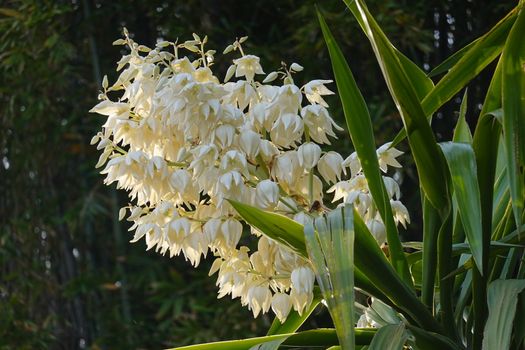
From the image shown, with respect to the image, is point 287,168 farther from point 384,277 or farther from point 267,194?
point 384,277

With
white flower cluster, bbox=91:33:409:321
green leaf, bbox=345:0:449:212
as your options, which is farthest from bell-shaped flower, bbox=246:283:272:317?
green leaf, bbox=345:0:449:212

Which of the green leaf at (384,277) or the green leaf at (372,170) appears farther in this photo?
the green leaf at (372,170)

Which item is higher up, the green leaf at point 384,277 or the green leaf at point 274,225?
the green leaf at point 274,225

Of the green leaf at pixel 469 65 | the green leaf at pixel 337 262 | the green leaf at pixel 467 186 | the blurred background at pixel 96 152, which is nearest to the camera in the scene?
the green leaf at pixel 337 262

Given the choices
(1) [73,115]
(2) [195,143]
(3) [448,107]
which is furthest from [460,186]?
(1) [73,115]

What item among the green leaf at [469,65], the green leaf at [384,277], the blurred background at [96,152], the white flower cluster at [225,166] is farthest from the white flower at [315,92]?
the blurred background at [96,152]

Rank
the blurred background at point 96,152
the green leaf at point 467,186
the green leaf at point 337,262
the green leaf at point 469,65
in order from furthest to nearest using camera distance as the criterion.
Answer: the blurred background at point 96,152, the green leaf at point 469,65, the green leaf at point 467,186, the green leaf at point 337,262

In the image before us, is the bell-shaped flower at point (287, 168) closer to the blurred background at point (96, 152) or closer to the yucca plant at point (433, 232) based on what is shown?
the yucca plant at point (433, 232)

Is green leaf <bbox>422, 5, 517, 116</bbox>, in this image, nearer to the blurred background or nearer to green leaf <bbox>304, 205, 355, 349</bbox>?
green leaf <bbox>304, 205, 355, 349</bbox>
